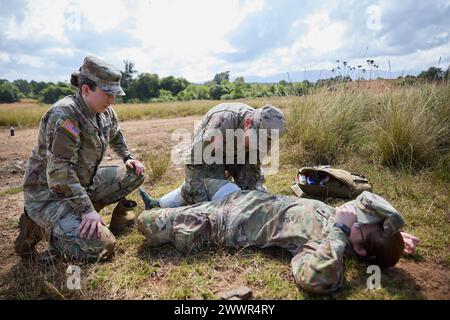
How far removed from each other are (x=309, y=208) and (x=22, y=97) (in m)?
59.3

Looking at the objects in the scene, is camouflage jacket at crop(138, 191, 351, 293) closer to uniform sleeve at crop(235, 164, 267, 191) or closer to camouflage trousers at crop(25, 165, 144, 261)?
camouflage trousers at crop(25, 165, 144, 261)

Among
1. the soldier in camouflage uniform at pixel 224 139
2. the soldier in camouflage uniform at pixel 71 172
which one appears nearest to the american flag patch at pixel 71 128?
the soldier in camouflage uniform at pixel 71 172

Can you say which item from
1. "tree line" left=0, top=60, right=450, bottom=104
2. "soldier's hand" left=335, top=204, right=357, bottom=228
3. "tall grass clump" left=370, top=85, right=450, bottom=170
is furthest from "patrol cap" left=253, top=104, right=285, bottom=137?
"tree line" left=0, top=60, right=450, bottom=104

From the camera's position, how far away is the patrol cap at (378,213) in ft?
6.48

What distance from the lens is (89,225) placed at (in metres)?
2.53

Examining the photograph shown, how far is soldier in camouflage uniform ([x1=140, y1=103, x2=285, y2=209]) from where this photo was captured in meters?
3.01

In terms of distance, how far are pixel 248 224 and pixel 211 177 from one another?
0.89 m

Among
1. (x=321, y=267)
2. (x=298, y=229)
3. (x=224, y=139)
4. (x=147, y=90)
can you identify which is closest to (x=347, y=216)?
(x=298, y=229)

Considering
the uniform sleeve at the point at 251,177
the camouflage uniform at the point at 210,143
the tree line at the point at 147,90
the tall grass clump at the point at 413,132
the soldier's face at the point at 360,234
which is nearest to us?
the soldier's face at the point at 360,234

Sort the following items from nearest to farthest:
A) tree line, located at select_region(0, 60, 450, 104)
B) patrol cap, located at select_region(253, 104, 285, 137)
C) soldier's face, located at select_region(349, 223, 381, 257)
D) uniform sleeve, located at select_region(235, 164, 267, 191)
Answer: soldier's face, located at select_region(349, 223, 381, 257) → patrol cap, located at select_region(253, 104, 285, 137) → uniform sleeve, located at select_region(235, 164, 267, 191) → tree line, located at select_region(0, 60, 450, 104)

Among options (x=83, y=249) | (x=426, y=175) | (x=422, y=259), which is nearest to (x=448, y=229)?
(x=422, y=259)

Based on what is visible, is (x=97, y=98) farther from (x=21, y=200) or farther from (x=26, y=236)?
(x=21, y=200)

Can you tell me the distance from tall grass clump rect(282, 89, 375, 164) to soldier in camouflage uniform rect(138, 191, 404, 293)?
7.90 ft

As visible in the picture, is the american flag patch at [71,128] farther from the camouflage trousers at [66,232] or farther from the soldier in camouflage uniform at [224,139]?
the soldier in camouflage uniform at [224,139]
